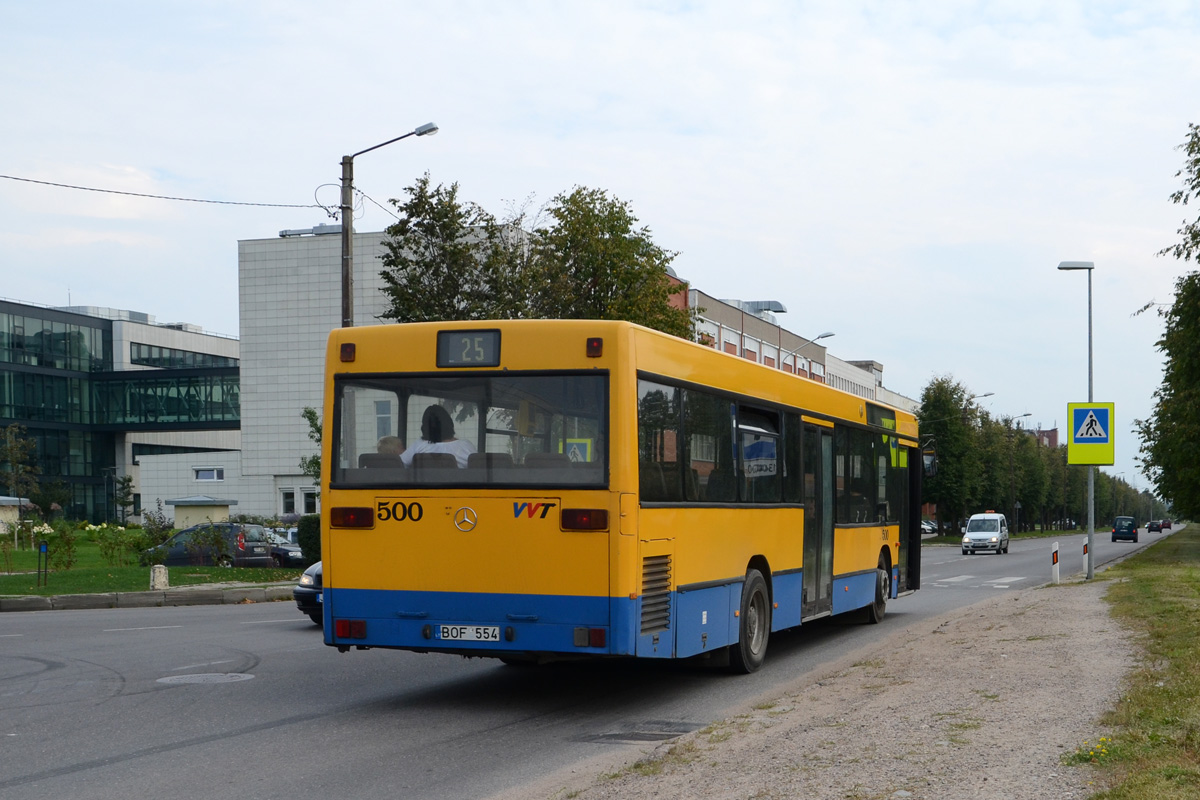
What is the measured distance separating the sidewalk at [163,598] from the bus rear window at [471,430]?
13.8 m

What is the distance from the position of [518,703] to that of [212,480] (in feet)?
234

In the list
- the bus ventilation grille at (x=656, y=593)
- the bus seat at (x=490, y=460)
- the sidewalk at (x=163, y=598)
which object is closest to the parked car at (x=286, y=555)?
the sidewalk at (x=163, y=598)

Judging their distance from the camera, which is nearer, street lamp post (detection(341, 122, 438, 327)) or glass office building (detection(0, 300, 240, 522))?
street lamp post (detection(341, 122, 438, 327))

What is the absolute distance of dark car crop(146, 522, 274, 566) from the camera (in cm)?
2986

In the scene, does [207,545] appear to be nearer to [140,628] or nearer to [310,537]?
[310,537]

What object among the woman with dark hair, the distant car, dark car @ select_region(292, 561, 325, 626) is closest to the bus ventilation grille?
the woman with dark hair

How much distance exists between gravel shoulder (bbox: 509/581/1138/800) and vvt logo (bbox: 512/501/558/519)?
2035mm

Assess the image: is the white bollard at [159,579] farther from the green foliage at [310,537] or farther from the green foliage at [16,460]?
the green foliage at [16,460]

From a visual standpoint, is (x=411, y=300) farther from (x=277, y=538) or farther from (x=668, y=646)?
(x=668, y=646)

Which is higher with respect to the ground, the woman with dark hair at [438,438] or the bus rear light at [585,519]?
the woman with dark hair at [438,438]

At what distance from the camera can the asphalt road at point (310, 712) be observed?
297 inches

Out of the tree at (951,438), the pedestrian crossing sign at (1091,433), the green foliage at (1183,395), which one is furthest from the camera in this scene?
the tree at (951,438)

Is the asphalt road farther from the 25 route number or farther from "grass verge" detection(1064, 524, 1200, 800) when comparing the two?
"grass verge" detection(1064, 524, 1200, 800)

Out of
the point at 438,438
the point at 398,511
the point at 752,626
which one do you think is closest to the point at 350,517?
the point at 398,511
